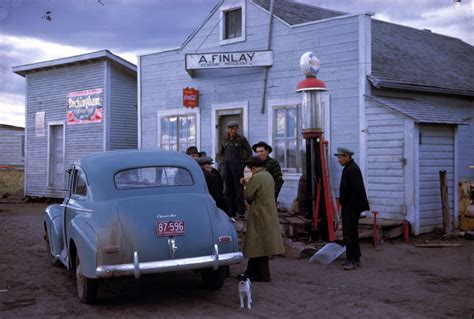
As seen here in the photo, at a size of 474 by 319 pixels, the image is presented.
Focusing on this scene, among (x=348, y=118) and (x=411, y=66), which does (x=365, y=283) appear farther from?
(x=411, y=66)

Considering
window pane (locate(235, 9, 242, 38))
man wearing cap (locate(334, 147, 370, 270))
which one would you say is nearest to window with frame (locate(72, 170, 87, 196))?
man wearing cap (locate(334, 147, 370, 270))

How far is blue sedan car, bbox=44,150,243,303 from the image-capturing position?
6.30 metres

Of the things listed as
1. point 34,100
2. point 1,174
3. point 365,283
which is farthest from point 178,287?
point 1,174

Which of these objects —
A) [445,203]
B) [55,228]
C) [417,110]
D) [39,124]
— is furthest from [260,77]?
[39,124]

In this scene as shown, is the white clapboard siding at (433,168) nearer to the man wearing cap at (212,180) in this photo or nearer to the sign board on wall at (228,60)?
the sign board on wall at (228,60)

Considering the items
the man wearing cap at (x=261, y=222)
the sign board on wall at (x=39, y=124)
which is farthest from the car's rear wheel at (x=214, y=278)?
the sign board on wall at (x=39, y=124)

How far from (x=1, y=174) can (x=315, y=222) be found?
1228 inches

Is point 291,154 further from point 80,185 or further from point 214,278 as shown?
point 80,185

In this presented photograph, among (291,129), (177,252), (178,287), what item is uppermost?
(291,129)

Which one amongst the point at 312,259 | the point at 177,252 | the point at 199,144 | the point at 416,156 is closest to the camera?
the point at 177,252

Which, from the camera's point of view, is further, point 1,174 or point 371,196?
point 1,174

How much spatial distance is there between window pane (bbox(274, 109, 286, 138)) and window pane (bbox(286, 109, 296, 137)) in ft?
0.41

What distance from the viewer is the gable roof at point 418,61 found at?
1290 centimetres

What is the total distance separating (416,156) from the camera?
11367 mm
